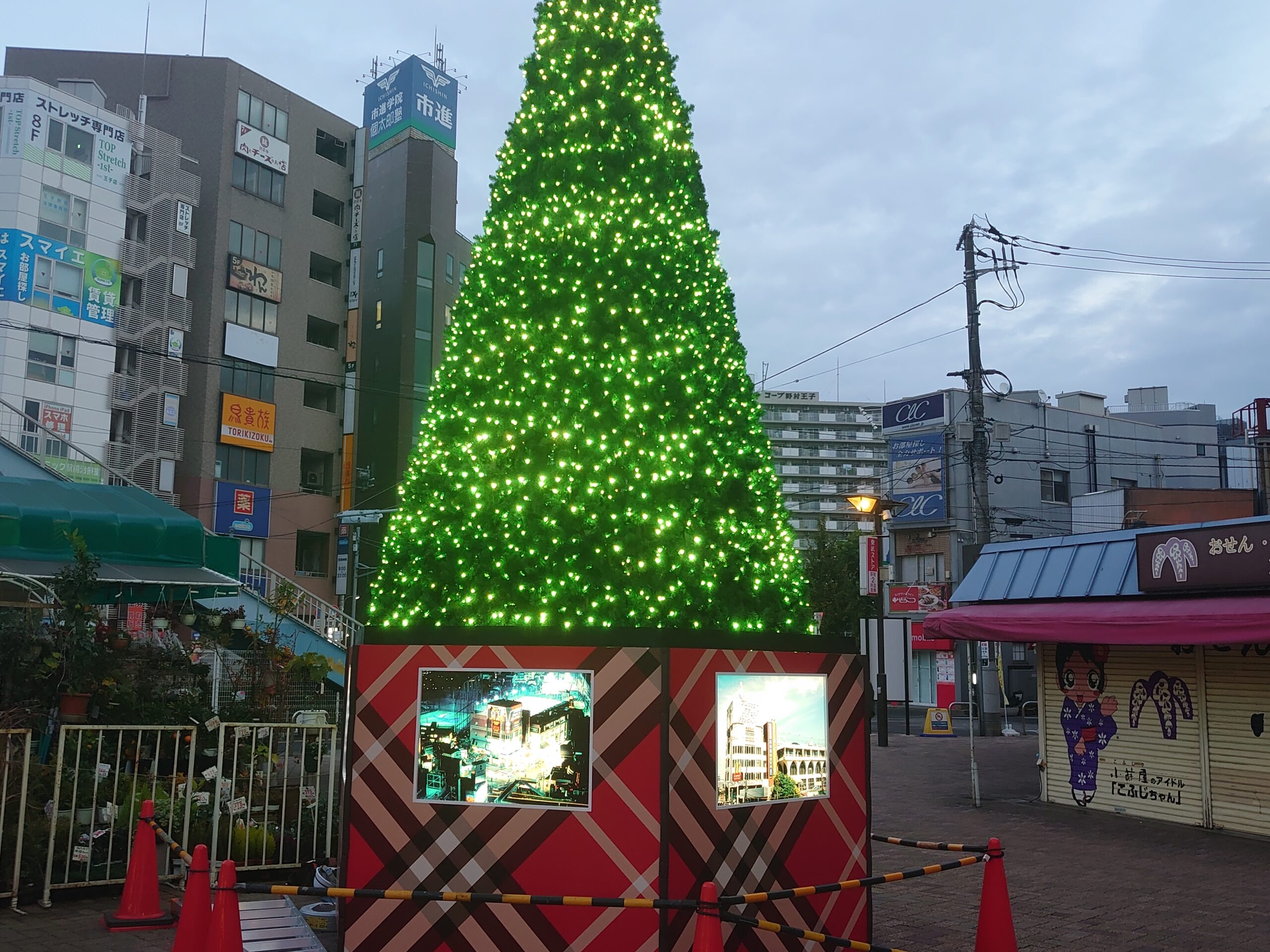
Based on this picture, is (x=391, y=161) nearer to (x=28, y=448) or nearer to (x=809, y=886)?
(x=28, y=448)

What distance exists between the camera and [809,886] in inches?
258

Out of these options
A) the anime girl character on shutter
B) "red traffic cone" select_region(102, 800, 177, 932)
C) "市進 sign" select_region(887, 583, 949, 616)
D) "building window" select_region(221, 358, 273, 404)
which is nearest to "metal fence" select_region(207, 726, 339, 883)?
"red traffic cone" select_region(102, 800, 177, 932)

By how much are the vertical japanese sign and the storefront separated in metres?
9.62

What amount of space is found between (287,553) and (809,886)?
130 ft

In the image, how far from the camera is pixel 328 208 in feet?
153

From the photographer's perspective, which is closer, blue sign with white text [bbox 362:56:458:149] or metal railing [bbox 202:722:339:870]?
metal railing [bbox 202:722:339:870]

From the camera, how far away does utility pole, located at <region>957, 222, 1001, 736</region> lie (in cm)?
2586

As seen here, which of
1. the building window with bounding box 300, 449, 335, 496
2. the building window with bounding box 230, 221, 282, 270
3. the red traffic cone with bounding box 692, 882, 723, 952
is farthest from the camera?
the building window with bounding box 300, 449, 335, 496

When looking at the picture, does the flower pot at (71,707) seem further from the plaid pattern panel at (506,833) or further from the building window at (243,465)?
the building window at (243,465)

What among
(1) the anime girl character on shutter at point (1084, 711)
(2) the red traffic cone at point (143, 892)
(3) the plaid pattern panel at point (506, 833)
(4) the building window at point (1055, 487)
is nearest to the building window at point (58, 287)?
(2) the red traffic cone at point (143, 892)

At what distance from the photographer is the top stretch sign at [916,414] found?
4300cm

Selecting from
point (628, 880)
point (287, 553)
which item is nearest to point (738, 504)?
point (628, 880)

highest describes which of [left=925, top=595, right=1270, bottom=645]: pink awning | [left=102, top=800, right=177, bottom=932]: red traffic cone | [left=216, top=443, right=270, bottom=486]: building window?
[left=216, top=443, right=270, bottom=486]: building window

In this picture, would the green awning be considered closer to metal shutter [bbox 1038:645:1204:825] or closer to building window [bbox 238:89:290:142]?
metal shutter [bbox 1038:645:1204:825]
